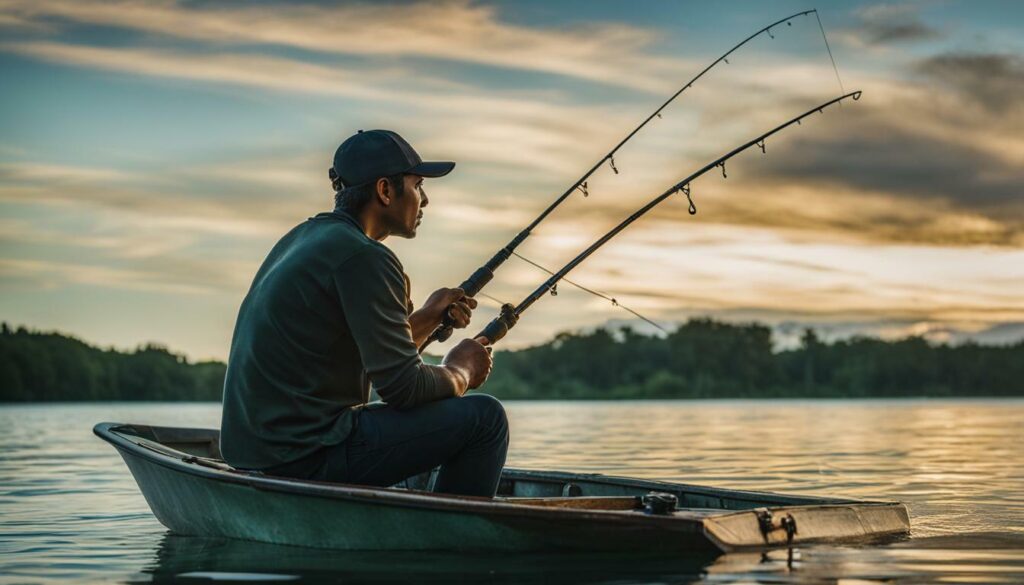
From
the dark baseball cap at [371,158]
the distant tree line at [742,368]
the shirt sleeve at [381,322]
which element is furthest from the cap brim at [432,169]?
the distant tree line at [742,368]

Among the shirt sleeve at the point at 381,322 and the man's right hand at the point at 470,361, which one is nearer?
the shirt sleeve at the point at 381,322

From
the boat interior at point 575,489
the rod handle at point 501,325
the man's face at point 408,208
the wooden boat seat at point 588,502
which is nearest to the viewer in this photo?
the man's face at point 408,208

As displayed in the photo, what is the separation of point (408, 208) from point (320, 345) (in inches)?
32.5

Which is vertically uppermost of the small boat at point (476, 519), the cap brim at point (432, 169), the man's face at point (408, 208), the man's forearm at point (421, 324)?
the cap brim at point (432, 169)

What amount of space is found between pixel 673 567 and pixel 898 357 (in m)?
136

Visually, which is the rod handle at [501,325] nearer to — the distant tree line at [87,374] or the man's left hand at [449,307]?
the man's left hand at [449,307]

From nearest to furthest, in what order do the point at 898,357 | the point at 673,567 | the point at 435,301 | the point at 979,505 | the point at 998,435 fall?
1. the point at 673,567
2. the point at 435,301
3. the point at 979,505
4. the point at 998,435
5. the point at 898,357

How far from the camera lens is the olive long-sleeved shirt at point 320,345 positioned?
5543 millimetres

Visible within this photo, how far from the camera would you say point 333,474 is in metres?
5.94

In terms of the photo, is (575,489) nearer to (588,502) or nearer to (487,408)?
(588,502)

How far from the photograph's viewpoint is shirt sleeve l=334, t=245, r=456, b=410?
18.1ft

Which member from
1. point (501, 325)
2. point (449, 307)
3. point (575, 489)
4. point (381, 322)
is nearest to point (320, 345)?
point (381, 322)

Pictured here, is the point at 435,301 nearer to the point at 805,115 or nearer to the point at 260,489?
the point at 260,489

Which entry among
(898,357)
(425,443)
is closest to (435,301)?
(425,443)
